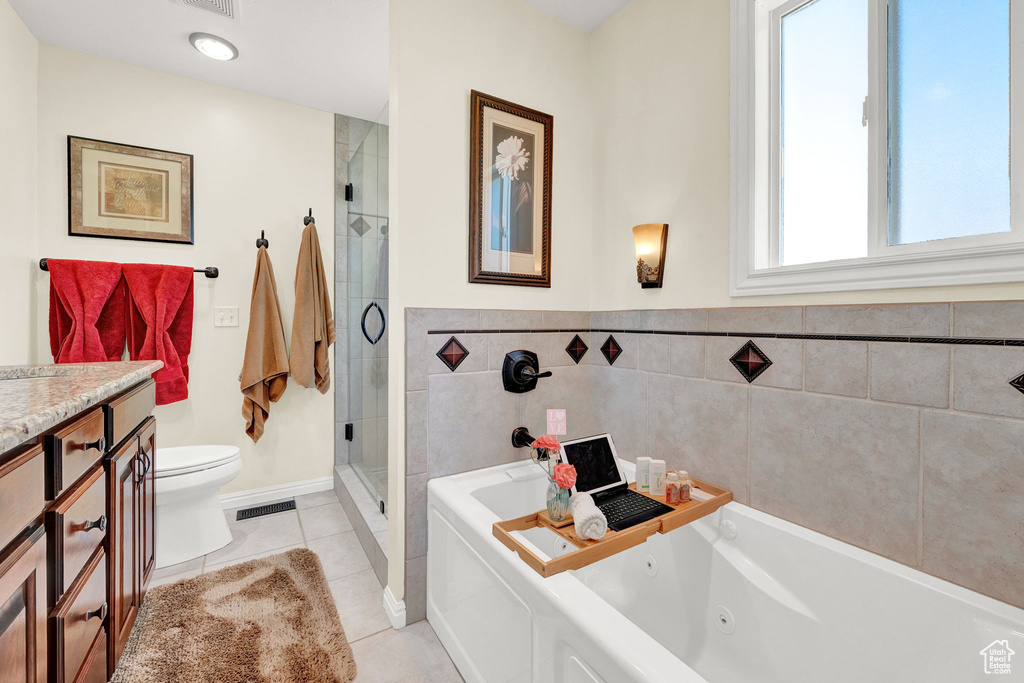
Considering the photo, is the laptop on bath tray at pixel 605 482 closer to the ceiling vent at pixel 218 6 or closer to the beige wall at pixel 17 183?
the ceiling vent at pixel 218 6

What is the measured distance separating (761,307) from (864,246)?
1.02 ft

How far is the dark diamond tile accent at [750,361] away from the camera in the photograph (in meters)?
1.40

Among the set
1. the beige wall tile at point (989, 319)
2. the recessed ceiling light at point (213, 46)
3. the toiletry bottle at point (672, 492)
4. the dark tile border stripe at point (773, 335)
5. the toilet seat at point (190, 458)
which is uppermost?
the recessed ceiling light at point (213, 46)

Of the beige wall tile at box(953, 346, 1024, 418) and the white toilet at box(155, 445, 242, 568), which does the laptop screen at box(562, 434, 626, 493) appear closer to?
the beige wall tile at box(953, 346, 1024, 418)

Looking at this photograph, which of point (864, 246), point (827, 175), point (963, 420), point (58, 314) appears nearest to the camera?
point (963, 420)

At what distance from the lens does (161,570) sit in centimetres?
194

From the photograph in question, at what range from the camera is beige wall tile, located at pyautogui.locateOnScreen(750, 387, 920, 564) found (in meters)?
1.12

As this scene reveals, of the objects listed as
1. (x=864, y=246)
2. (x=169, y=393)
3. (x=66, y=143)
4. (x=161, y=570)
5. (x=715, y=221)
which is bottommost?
(x=161, y=570)

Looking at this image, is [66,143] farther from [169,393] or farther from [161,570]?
[161,570]

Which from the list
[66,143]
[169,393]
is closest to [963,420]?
[169,393]

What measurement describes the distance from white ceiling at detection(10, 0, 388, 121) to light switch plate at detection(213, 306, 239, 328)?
1.27 m

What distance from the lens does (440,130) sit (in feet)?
5.42

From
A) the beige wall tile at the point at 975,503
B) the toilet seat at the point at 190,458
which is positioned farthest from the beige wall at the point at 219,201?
the beige wall tile at the point at 975,503

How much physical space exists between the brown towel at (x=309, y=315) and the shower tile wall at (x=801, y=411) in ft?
4.28
